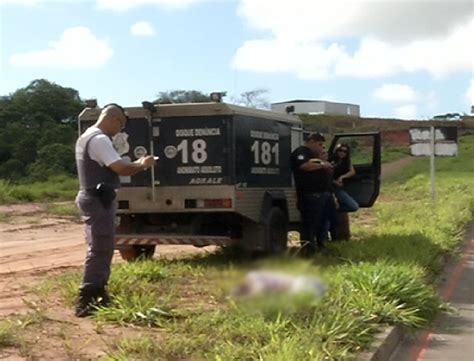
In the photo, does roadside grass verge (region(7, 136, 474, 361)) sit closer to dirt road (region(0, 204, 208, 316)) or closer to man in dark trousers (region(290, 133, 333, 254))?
man in dark trousers (region(290, 133, 333, 254))

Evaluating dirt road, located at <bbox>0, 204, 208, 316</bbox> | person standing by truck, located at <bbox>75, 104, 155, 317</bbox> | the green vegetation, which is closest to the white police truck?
the green vegetation

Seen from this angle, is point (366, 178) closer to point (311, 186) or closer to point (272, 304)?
point (311, 186)

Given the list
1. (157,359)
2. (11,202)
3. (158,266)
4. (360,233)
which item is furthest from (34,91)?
(157,359)

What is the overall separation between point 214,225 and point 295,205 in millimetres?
1627

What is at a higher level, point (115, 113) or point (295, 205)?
point (115, 113)

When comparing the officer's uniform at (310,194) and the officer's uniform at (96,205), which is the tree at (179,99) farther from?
the officer's uniform at (96,205)

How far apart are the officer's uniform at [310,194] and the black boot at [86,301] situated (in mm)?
4431

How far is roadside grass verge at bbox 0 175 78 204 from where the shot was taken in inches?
1117

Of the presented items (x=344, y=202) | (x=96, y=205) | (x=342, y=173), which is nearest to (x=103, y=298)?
(x=96, y=205)

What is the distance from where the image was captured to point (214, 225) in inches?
401

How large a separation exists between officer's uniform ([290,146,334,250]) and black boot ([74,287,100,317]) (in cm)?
443

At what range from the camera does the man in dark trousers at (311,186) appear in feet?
34.5

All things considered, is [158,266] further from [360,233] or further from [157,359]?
[360,233]

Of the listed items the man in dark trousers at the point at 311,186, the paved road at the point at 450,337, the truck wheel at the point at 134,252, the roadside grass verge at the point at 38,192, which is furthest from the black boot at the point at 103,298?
the roadside grass verge at the point at 38,192
